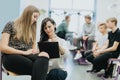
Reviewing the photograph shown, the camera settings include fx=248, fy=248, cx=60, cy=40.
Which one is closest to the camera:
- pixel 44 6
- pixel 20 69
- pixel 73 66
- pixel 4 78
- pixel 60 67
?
pixel 20 69

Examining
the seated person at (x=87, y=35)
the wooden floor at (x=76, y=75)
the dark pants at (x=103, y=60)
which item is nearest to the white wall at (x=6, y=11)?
Result: the wooden floor at (x=76, y=75)

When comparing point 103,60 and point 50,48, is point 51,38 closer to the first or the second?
point 50,48

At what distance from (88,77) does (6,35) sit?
1852 mm

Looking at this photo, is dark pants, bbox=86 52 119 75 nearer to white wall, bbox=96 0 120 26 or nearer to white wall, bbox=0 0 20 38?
white wall, bbox=0 0 20 38

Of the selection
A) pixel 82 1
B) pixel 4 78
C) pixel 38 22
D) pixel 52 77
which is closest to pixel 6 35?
pixel 38 22

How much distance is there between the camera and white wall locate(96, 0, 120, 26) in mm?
7214

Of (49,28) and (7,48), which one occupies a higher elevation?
(49,28)

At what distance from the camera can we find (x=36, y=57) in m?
2.24

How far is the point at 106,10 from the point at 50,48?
531 cm

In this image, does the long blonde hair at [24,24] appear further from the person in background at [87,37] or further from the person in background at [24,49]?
the person in background at [87,37]

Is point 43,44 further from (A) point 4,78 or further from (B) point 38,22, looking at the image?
(A) point 4,78

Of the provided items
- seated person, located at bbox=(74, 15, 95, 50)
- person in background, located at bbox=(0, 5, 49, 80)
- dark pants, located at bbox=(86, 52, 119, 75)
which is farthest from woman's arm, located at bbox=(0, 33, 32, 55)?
seated person, located at bbox=(74, 15, 95, 50)

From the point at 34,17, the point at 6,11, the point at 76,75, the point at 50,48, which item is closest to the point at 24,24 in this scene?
the point at 34,17

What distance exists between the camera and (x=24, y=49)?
2443 mm
